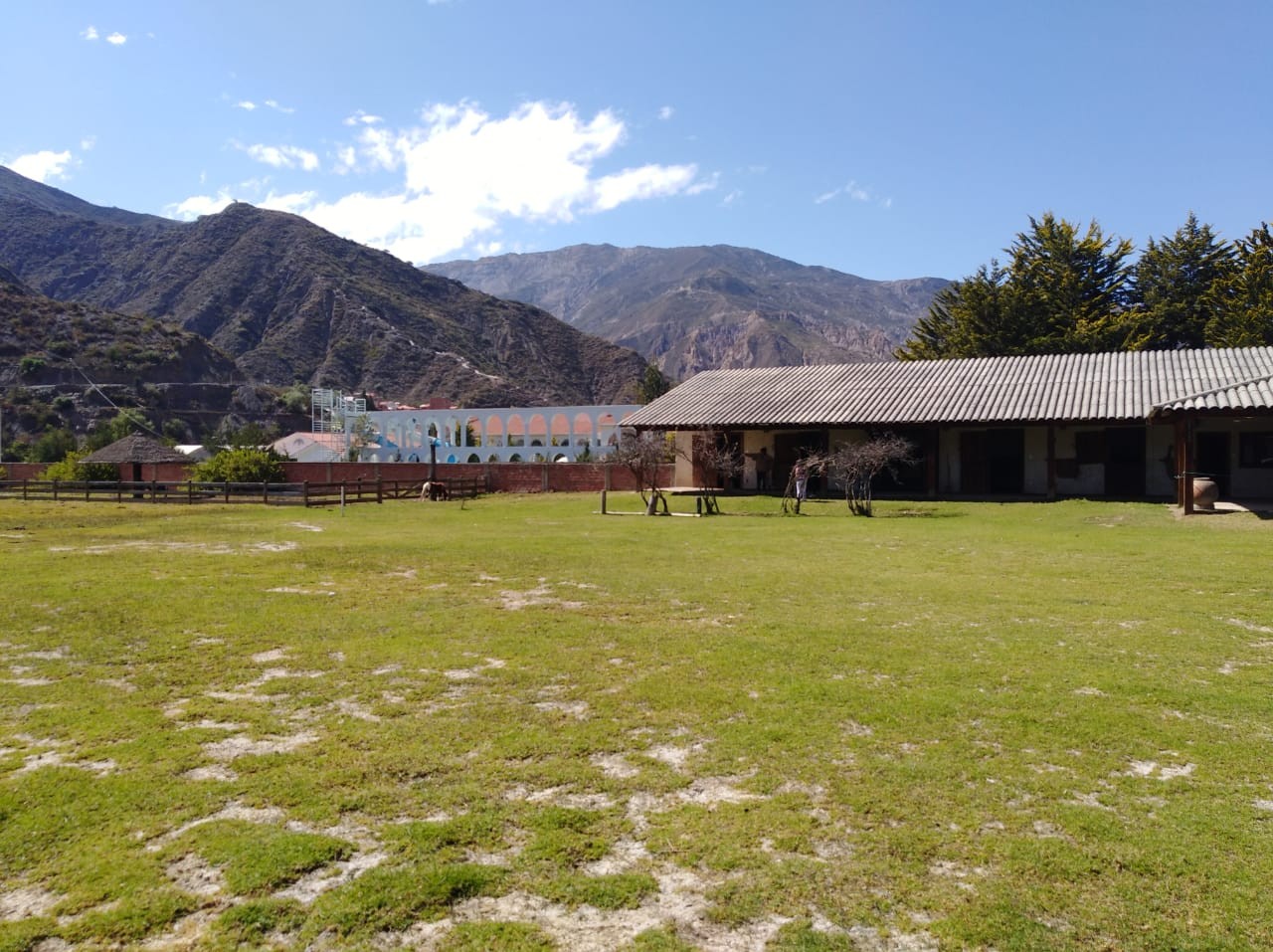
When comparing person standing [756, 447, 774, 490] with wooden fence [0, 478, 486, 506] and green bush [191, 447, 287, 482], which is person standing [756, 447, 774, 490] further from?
green bush [191, 447, 287, 482]

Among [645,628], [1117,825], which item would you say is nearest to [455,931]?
[1117,825]

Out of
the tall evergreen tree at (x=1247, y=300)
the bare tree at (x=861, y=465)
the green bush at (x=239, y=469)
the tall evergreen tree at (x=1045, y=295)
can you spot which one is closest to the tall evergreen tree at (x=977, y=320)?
the tall evergreen tree at (x=1045, y=295)

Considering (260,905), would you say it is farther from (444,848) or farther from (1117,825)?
(1117,825)

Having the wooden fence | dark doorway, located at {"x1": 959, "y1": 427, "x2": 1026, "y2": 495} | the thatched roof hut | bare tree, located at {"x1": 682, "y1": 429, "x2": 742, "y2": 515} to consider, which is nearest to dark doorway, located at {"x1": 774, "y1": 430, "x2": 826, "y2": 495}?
bare tree, located at {"x1": 682, "y1": 429, "x2": 742, "y2": 515}

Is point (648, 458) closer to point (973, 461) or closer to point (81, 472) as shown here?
point (973, 461)

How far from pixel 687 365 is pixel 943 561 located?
16152 cm

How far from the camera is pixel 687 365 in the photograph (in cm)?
17225

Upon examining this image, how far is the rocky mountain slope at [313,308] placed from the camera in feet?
318

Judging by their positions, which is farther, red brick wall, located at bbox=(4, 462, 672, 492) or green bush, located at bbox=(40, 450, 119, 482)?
green bush, located at bbox=(40, 450, 119, 482)

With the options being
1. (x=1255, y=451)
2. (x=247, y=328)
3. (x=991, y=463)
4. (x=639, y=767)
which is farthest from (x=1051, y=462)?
(x=247, y=328)

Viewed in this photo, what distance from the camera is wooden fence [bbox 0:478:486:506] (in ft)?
94.4

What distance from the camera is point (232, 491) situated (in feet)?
100

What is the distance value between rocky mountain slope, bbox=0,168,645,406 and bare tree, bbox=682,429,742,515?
211ft

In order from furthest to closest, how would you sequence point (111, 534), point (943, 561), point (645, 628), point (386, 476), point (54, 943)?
point (386, 476) → point (111, 534) → point (943, 561) → point (645, 628) → point (54, 943)
